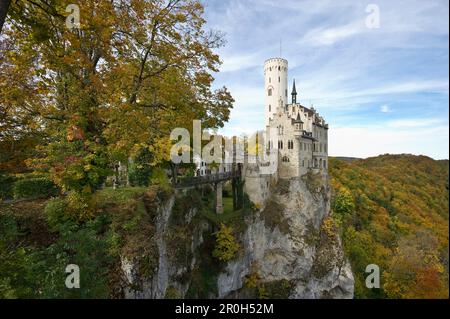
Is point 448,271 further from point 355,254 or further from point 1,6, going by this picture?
point 1,6

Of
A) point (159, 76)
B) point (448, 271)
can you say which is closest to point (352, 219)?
point (448, 271)

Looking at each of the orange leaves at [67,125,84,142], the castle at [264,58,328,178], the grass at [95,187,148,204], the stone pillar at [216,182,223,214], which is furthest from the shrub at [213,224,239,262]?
the orange leaves at [67,125,84,142]

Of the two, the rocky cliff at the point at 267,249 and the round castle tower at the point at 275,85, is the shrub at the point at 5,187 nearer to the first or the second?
the rocky cliff at the point at 267,249

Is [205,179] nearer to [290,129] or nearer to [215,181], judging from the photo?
[215,181]

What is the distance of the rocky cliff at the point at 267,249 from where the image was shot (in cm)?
1830

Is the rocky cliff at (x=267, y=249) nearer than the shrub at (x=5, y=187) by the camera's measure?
No

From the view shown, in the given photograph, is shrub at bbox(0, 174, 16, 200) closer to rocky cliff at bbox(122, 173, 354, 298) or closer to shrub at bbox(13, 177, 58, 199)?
shrub at bbox(13, 177, 58, 199)

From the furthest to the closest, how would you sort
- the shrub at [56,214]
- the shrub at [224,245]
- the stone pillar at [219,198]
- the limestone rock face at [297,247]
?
the limestone rock face at [297,247]
the stone pillar at [219,198]
the shrub at [224,245]
the shrub at [56,214]

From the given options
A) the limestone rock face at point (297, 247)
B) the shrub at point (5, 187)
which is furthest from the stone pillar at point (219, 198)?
the shrub at point (5, 187)

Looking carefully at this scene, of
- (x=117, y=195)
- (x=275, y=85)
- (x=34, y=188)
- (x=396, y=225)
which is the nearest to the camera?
(x=117, y=195)

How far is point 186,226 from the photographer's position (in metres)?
19.2

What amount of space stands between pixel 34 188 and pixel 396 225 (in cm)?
7400

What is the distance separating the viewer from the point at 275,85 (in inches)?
1788

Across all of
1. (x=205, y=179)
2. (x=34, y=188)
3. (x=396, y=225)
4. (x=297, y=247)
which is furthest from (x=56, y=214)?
(x=396, y=225)
